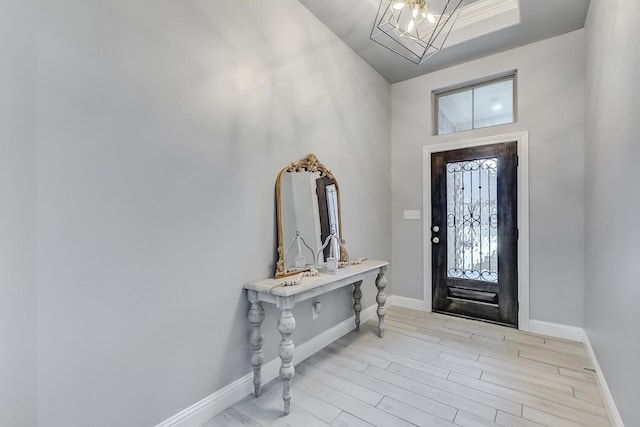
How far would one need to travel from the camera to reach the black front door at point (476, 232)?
3.10 meters

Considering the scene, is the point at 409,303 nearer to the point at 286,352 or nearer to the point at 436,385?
the point at 436,385

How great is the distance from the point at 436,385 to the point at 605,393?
3.29 ft

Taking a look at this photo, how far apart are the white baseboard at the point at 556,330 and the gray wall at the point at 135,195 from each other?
262cm

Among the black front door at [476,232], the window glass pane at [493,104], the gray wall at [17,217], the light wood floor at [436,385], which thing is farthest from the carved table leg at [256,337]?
the window glass pane at [493,104]

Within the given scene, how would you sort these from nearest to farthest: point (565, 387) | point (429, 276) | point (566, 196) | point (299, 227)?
point (565, 387) → point (299, 227) → point (566, 196) → point (429, 276)

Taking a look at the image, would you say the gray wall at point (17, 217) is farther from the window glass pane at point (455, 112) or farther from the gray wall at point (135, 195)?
the window glass pane at point (455, 112)

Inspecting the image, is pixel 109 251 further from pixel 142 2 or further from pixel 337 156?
pixel 337 156

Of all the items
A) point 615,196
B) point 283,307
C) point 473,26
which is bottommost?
point 283,307

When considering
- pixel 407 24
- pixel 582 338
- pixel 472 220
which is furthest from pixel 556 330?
pixel 407 24

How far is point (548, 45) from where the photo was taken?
2910mm

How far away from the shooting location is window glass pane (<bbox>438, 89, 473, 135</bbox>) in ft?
11.2

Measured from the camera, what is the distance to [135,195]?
1444mm

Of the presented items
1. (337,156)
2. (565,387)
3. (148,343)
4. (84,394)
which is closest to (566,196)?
(565,387)

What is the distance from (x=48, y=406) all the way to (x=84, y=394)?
0.12 m
